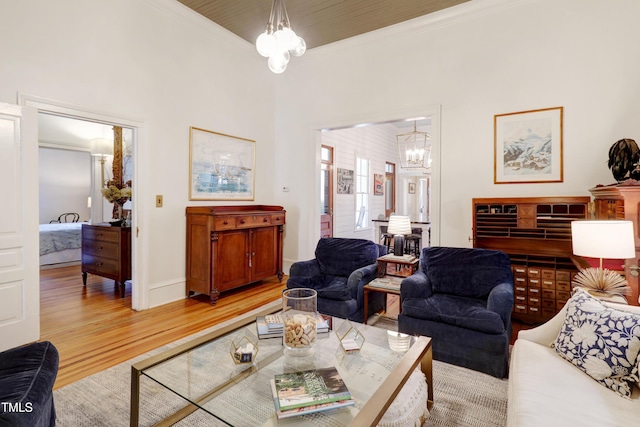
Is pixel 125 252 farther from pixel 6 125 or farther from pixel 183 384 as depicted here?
pixel 183 384

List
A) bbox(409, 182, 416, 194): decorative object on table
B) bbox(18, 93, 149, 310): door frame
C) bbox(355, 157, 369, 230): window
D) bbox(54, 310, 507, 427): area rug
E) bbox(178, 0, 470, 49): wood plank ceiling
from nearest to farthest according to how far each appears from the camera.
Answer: bbox(54, 310, 507, 427): area rug < bbox(18, 93, 149, 310): door frame < bbox(178, 0, 470, 49): wood plank ceiling < bbox(355, 157, 369, 230): window < bbox(409, 182, 416, 194): decorative object on table

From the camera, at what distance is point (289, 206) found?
219 inches

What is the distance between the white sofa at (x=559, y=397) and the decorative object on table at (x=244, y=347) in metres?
1.29

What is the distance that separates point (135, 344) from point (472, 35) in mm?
5000

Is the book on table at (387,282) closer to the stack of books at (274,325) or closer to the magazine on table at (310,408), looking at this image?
the stack of books at (274,325)

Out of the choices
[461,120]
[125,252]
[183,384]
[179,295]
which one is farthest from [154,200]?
[461,120]

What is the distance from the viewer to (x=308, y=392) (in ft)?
4.84

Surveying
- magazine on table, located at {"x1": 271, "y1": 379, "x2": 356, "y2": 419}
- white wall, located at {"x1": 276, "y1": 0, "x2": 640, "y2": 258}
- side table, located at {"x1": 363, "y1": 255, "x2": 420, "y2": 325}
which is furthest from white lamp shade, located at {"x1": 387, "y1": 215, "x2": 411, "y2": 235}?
magazine on table, located at {"x1": 271, "y1": 379, "x2": 356, "y2": 419}

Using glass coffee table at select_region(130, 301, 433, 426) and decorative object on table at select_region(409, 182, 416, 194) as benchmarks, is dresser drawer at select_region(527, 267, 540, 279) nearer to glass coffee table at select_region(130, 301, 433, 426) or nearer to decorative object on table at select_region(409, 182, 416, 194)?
glass coffee table at select_region(130, 301, 433, 426)

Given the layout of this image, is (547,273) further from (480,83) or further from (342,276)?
(480,83)

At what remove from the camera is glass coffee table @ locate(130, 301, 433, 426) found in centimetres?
140

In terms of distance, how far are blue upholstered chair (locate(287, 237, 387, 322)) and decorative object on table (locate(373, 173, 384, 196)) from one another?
17.0ft

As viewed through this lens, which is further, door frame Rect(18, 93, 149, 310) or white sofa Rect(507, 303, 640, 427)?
door frame Rect(18, 93, 149, 310)

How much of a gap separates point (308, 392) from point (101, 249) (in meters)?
4.23
